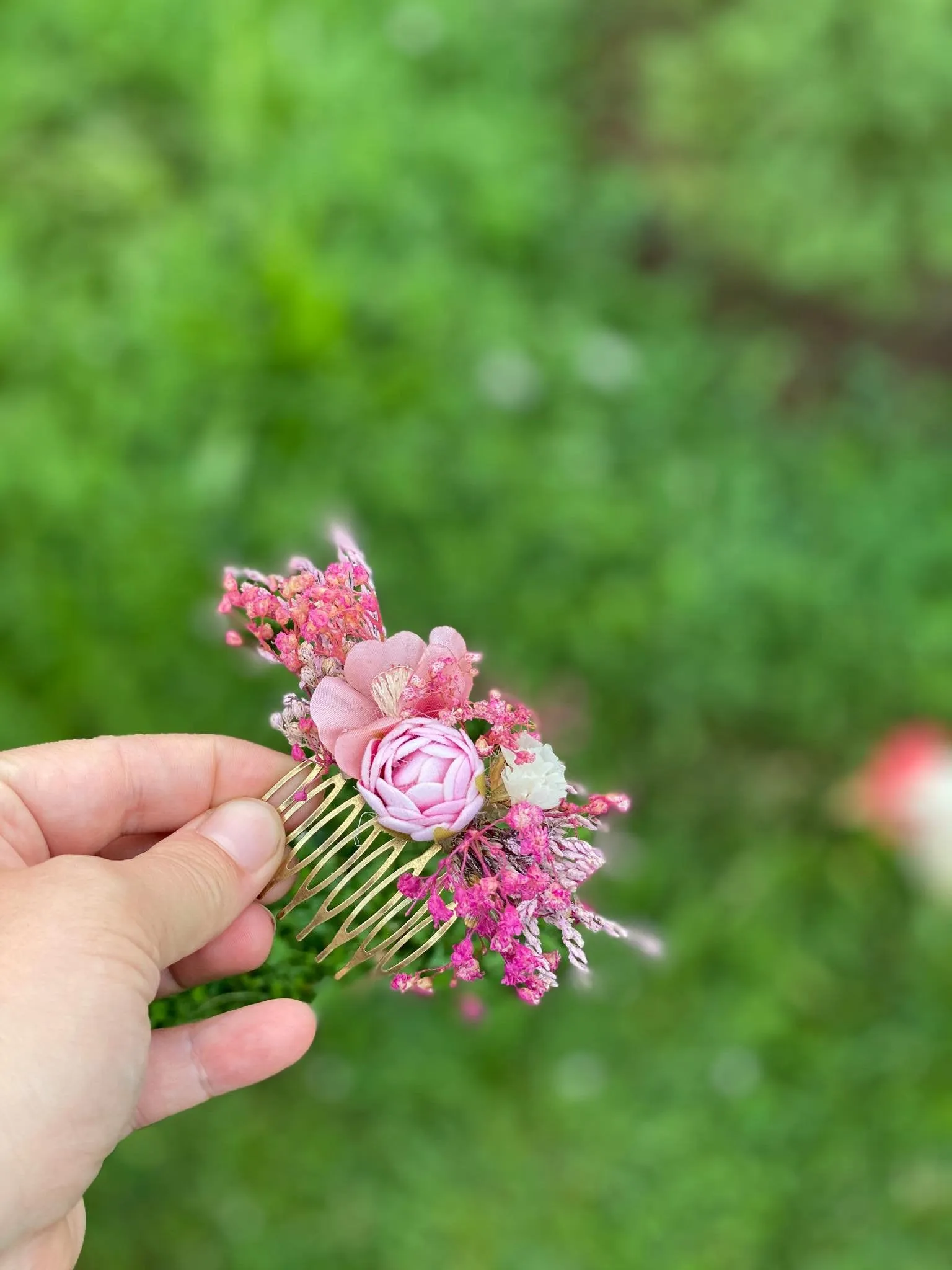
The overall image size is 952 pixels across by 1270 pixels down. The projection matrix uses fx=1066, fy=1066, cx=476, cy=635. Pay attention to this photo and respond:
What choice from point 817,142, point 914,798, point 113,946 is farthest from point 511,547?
point 113,946

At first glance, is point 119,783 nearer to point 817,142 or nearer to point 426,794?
point 426,794

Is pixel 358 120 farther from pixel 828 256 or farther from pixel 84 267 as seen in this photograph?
pixel 828 256

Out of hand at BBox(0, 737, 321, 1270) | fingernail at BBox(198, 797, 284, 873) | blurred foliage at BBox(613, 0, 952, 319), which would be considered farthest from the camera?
blurred foliage at BBox(613, 0, 952, 319)

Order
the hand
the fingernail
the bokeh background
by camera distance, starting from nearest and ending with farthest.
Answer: the hand → the fingernail → the bokeh background

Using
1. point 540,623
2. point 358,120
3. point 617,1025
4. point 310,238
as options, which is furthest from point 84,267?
point 617,1025

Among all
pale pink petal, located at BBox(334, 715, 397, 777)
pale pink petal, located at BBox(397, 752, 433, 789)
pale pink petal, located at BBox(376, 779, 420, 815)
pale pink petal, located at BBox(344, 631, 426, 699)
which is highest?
pale pink petal, located at BBox(344, 631, 426, 699)

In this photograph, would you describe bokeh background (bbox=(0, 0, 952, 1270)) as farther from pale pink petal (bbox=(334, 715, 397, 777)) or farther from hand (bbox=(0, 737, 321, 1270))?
pale pink petal (bbox=(334, 715, 397, 777))

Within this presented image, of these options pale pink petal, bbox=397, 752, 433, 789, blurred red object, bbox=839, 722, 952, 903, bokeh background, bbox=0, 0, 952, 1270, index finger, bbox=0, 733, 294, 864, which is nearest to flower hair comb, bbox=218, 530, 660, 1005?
pale pink petal, bbox=397, 752, 433, 789
